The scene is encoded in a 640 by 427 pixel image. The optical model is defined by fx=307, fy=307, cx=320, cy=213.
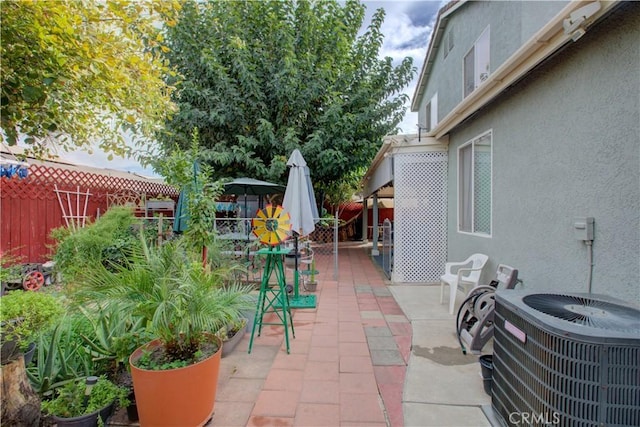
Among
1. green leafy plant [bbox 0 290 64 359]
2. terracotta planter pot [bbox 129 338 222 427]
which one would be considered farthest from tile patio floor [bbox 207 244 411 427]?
green leafy plant [bbox 0 290 64 359]

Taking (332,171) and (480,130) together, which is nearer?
(480,130)

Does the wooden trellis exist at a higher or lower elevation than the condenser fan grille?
higher

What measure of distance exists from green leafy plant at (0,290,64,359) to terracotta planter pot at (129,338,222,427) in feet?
3.86

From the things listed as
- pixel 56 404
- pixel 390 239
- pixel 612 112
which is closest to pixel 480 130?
pixel 612 112

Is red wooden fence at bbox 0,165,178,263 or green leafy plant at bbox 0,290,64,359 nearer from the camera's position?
green leafy plant at bbox 0,290,64,359

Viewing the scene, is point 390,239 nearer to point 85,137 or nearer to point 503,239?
point 503,239

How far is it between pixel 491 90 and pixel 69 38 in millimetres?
4512

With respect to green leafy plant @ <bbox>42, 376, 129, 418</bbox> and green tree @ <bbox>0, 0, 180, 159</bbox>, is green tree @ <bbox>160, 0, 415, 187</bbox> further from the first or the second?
green leafy plant @ <bbox>42, 376, 129, 418</bbox>

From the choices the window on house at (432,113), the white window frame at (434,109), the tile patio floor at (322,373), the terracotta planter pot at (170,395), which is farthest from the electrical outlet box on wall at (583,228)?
the window on house at (432,113)

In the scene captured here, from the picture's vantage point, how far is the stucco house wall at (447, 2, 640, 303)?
7.73ft

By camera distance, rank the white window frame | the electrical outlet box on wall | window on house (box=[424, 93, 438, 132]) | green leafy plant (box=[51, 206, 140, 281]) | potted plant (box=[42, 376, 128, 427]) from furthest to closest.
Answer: window on house (box=[424, 93, 438, 132]) → the white window frame → green leafy plant (box=[51, 206, 140, 281]) → the electrical outlet box on wall → potted plant (box=[42, 376, 128, 427])

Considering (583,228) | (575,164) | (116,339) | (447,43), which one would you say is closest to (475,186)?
(575,164)

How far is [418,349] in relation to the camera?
135 inches

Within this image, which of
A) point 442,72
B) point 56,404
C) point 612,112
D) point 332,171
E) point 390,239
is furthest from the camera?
point 332,171
